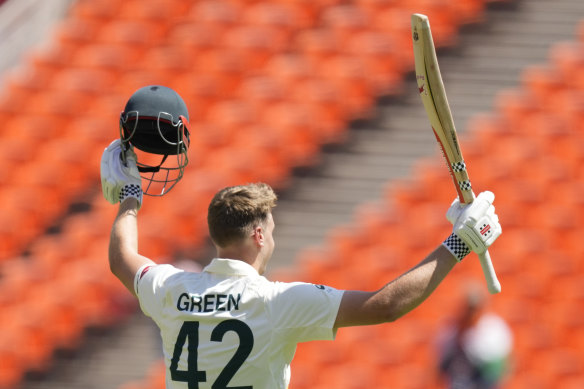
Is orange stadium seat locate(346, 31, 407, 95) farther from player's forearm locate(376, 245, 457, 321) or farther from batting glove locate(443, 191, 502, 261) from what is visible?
player's forearm locate(376, 245, 457, 321)

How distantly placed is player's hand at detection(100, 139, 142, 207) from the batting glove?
973 millimetres

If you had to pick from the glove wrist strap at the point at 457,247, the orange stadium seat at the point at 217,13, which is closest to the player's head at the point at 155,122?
the glove wrist strap at the point at 457,247

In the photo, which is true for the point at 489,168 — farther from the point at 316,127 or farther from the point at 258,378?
the point at 258,378

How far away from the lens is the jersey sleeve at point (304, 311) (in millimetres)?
2268

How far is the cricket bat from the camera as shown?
2.45m

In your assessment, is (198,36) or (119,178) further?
(198,36)

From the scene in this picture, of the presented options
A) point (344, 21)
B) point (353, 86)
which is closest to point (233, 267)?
point (353, 86)

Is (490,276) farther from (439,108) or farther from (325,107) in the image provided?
(325,107)

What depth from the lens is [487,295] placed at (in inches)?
215

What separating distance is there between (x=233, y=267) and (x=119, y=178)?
557 mm

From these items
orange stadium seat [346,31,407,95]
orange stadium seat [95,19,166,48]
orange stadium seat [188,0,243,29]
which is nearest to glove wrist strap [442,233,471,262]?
orange stadium seat [346,31,407,95]

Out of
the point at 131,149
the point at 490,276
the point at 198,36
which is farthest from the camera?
the point at 198,36

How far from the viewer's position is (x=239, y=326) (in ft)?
7.43

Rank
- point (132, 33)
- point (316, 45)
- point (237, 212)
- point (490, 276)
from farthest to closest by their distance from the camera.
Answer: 1. point (132, 33)
2. point (316, 45)
3. point (490, 276)
4. point (237, 212)
